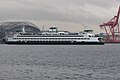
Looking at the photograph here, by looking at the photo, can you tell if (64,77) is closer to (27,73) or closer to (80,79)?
(80,79)

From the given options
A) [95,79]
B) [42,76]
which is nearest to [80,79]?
[95,79]

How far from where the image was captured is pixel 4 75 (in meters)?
64.6

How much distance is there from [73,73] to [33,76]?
7.63 meters

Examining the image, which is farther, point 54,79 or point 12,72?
point 12,72

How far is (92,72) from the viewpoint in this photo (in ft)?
229

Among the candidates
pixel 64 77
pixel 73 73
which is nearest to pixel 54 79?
pixel 64 77

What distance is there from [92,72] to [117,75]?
6208 mm

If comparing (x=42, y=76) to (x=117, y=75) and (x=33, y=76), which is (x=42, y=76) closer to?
(x=33, y=76)

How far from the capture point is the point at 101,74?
6644 cm

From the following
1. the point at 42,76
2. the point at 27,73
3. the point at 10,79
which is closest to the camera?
the point at 10,79

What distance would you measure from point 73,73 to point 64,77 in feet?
18.7

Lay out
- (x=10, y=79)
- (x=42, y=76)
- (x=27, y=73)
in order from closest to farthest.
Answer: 1. (x=10, y=79)
2. (x=42, y=76)
3. (x=27, y=73)

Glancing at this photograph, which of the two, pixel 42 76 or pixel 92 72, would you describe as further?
pixel 92 72

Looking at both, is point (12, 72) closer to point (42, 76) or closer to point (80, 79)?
point (42, 76)
